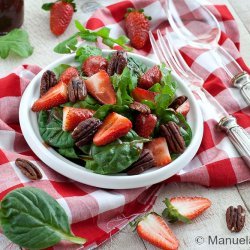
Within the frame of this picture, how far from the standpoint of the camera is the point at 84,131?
1553 mm

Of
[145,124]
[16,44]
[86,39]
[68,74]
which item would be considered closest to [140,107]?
[145,124]

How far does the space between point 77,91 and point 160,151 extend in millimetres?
268

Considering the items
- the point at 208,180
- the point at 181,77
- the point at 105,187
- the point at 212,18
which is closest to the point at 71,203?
the point at 105,187

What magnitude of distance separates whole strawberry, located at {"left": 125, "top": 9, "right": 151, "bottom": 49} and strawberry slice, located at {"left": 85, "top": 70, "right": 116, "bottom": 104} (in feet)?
1.43

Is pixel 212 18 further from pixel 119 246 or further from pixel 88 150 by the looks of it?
pixel 119 246

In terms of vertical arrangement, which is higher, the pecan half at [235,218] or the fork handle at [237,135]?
the fork handle at [237,135]

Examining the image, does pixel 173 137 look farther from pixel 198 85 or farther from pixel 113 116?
pixel 198 85

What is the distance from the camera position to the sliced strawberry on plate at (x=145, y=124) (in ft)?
5.24

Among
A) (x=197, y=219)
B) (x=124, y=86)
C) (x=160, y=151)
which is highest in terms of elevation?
(x=124, y=86)

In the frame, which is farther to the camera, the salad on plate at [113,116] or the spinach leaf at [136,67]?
the spinach leaf at [136,67]

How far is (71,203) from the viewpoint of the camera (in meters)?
1.50

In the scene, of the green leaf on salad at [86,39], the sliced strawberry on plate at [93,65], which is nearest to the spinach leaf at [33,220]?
the sliced strawberry on plate at [93,65]

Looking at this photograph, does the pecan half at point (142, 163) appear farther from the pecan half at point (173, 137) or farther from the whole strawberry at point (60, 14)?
the whole strawberry at point (60, 14)

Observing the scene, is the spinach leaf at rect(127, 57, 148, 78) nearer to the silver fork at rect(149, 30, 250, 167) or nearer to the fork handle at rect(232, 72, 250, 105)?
the silver fork at rect(149, 30, 250, 167)
